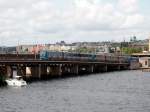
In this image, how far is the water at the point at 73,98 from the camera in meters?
91.6

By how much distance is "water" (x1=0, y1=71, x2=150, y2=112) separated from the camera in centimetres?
9156

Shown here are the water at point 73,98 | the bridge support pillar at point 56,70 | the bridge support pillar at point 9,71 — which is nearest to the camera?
the water at point 73,98

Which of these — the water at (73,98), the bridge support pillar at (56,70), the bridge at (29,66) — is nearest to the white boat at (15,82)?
the water at (73,98)

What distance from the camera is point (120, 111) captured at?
3460 inches

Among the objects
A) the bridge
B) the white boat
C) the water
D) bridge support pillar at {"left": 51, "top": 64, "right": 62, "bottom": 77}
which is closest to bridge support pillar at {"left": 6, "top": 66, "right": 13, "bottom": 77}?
the bridge

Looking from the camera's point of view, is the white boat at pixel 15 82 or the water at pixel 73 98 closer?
the water at pixel 73 98

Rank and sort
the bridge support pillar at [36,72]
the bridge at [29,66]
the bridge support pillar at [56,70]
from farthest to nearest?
the bridge support pillar at [56,70], the bridge support pillar at [36,72], the bridge at [29,66]

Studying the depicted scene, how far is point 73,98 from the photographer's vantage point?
4227 inches

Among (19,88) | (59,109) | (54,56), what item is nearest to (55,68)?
(54,56)

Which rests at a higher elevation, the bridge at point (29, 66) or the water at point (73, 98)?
the bridge at point (29, 66)

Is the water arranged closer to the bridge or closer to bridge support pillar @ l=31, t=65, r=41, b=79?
the bridge

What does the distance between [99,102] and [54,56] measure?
96.8m

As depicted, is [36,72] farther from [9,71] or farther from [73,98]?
[73,98]

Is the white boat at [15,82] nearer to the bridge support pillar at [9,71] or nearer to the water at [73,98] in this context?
the water at [73,98]
